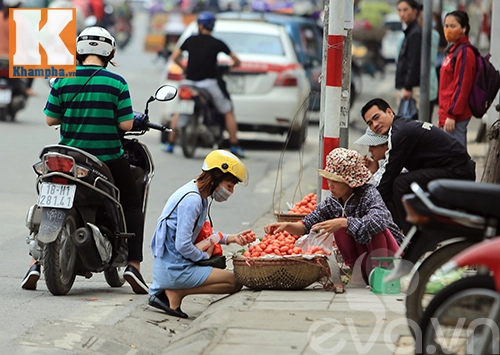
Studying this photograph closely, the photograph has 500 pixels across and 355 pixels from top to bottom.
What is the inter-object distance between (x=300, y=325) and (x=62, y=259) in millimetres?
1821

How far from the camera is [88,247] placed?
7.06m

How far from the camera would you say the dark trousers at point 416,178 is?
7.54 meters

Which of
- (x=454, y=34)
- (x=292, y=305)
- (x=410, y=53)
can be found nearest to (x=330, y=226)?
(x=292, y=305)

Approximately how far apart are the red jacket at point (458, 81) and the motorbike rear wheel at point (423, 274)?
4.96 m

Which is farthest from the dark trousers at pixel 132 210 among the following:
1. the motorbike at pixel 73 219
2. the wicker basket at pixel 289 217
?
the wicker basket at pixel 289 217

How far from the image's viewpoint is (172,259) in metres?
Result: 6.79

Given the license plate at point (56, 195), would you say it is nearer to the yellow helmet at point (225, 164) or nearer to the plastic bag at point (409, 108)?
the yellow helmet at point (225, 164)

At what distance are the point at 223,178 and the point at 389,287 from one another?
4.12ft

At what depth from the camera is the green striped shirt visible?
23.2ft

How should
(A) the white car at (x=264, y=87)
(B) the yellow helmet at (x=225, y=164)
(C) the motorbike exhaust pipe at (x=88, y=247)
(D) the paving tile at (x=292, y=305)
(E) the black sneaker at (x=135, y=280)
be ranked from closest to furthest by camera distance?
(D) the paving tile at (x=292, y=305) → (B) the yellow helmet at (x=225, y=164) → (C) the motorbike exhaust pipe at (x=88, y=247) → (E) the black sneaker at (x=135, y=280) → (A) the white car at (x=264, y=87)

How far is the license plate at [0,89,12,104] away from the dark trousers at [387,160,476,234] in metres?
10.5

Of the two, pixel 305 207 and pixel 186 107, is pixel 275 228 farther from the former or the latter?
pixel 186 107

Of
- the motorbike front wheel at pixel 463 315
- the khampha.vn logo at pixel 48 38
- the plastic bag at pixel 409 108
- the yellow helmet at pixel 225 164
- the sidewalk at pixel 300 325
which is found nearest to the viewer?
the motorbike front wheel at pixel 463 315

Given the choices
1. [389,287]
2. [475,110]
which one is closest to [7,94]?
[475,110]
